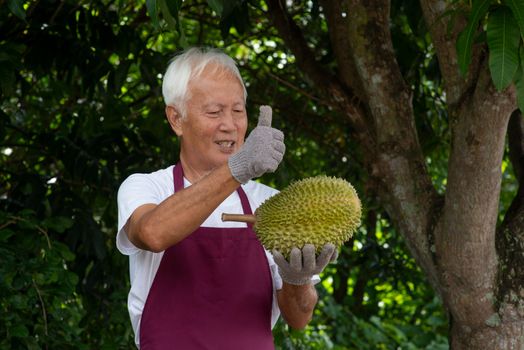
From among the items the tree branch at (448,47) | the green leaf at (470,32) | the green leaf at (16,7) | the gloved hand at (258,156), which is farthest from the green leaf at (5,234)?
the green leaf at (470,32)

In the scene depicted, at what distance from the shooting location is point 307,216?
206 cm

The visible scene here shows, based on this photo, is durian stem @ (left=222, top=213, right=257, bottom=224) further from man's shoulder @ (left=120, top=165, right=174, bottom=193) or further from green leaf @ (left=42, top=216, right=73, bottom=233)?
green leaf @ (left=42, top=216, right=73, bottom=233)

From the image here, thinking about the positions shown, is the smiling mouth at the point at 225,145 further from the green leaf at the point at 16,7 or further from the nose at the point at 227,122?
the green leaf at the point at 16,7

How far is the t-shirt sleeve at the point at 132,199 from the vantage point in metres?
2.12

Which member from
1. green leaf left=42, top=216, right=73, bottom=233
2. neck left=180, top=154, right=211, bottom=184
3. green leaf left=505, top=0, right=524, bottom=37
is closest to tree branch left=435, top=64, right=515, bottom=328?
green leaf left=505, top=0, right=524, bottom=37

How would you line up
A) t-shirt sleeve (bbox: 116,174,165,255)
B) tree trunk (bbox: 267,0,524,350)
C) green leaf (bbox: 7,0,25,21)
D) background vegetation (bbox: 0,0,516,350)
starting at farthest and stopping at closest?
background vegetation (bbox: 0,0,516,350) < tree trunk (bbox: 267,0,524,350) < green leaf (bbox: 7,0,25,21) < t-shirt sleeve (bbox: 116,174,165,255)

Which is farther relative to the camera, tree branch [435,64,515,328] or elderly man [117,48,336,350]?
tree branch [435,64,515,328]

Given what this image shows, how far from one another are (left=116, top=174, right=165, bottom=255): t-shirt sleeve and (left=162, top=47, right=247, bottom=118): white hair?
216 mm

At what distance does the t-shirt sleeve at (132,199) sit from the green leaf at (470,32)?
815 millimetres

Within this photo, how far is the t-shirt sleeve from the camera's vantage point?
6.97ft

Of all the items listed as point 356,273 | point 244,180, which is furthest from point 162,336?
point 356,273

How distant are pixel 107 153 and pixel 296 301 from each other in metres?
1.62

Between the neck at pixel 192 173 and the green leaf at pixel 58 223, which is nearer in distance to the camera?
the neck at pixel 192 173

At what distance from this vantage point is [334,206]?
2.09 m
